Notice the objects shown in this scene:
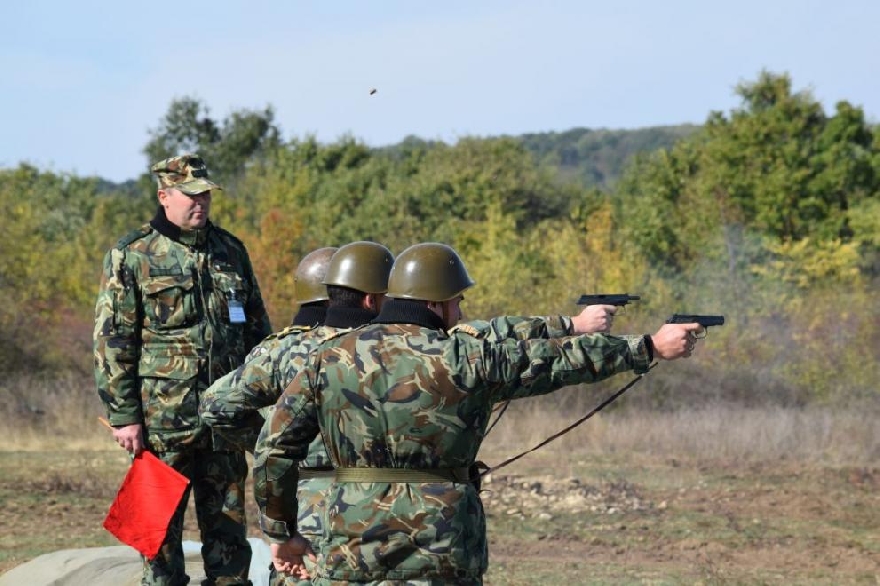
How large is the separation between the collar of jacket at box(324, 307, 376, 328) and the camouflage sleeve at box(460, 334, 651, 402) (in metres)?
1.04

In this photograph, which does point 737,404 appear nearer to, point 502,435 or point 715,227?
point 502,435

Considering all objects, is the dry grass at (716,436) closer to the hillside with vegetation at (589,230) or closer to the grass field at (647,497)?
the grass field at (647,497)

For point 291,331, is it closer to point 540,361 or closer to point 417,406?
point 417,406

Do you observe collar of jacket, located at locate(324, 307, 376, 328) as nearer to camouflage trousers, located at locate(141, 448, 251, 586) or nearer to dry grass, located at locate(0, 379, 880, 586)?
camouflage trousers, located at locate(141, 448, 251, 586)

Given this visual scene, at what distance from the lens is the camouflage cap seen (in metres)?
7.69

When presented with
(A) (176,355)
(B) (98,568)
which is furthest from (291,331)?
(B) (98,568)

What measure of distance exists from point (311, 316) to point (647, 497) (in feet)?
35.0

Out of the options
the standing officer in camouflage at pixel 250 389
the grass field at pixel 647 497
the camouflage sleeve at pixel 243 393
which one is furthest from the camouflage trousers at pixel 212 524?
the grass field at pixel 647 497

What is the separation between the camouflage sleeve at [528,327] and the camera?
7.66m

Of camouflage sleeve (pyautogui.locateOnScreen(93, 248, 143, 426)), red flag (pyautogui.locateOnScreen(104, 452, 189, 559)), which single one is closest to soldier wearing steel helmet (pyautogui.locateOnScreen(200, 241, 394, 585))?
red flag (pyautogui.locateOnScreen(104, 452, 189, 559))

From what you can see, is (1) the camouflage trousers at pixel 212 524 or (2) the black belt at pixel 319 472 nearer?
(2) the black belt at pixel 319 472

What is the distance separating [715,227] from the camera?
46.7m

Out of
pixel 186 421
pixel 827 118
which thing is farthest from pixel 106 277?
pixel 827 118

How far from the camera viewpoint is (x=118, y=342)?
25.1 feet
